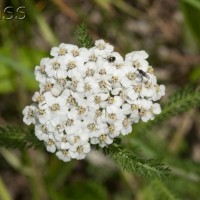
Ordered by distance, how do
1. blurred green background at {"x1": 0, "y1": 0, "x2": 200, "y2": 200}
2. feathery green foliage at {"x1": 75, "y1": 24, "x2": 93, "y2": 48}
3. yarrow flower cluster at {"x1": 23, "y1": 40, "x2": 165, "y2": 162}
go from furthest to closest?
1. blurred green background at {"x1": 0, "y1": 0, "x2": 200, "y2": 200}
2. feathery green foliage at {"x1": 75, "y1": 24, "x2": 93, "y2": 48}
3. yarrow flower cluster at {"x1": 23, "y1": 40, "x2": 165, "y2": 162}

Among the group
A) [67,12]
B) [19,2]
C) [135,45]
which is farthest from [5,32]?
[135,45]

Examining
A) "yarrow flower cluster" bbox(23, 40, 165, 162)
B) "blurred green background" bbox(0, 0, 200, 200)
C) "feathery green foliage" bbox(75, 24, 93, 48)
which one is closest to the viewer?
"yarrow flower cluster" bbox(23, 40, 165, 162)

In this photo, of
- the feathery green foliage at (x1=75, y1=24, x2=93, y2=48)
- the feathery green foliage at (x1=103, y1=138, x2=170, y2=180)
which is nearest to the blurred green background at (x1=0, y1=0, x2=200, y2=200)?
the feathery green foliage at (x1=103, y1=138, x2=170, y2=180)

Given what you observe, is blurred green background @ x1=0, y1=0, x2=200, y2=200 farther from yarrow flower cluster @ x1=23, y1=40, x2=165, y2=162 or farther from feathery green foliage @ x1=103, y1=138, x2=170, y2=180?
yarrow flower cluster @ x1=23, y1=40, x2=165, y2=162

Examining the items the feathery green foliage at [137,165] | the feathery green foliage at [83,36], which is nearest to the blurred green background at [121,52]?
the feathery green foliage at [137,165]

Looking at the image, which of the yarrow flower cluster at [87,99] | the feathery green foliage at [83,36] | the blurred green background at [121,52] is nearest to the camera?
the yarrow flower cluster at [87,99]

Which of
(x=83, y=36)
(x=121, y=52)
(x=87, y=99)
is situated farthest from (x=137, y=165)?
(x=121, y=52)

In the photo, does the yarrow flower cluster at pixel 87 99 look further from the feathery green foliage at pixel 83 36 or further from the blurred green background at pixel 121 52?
the blurred green background at pixel 121 52
